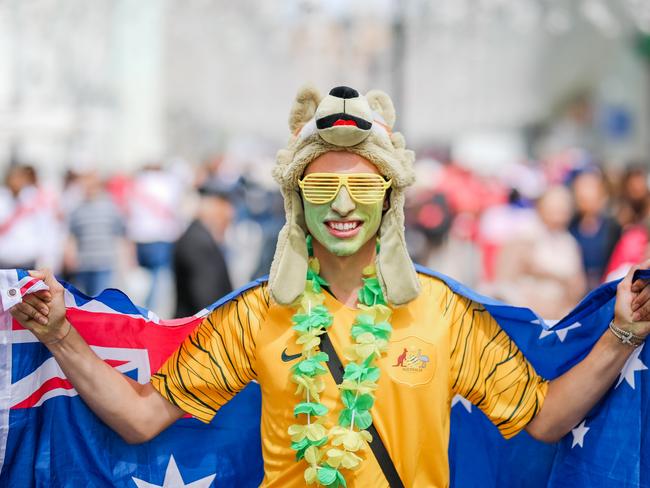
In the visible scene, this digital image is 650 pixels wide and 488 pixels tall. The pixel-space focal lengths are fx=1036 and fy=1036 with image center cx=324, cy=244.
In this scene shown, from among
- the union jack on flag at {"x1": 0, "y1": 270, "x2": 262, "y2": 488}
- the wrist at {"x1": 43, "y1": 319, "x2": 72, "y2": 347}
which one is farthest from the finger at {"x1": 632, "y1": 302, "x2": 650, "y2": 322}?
the wrist at {"x1": 43, "y1": 319, "x2": 72, "y2": 347}

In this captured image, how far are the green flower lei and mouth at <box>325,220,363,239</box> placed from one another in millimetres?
241

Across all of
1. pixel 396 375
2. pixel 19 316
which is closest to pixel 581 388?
pixel 396 375

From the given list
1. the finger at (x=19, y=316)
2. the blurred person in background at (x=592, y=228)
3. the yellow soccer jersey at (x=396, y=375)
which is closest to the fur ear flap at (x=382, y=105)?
the yellow soccer jersey at (x=396, y=375)

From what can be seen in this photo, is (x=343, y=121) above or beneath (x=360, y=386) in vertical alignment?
above

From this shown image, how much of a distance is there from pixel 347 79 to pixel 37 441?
2594 cm

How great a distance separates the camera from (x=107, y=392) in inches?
133

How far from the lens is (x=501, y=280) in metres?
8.20

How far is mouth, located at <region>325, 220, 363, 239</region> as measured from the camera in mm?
3225

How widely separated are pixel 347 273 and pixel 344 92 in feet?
1.90

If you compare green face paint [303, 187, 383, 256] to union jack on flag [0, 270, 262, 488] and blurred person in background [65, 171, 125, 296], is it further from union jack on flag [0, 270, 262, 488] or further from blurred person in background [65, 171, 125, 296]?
blurred person in background [65, 171, 125, 296]

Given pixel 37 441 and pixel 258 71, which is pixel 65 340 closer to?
pixel 37 441

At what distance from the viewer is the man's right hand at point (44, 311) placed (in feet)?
11.0

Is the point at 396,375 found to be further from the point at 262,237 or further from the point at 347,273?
the point at 262,237

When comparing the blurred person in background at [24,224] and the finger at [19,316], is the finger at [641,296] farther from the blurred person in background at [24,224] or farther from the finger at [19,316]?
the blurred person in background at [24,224]
